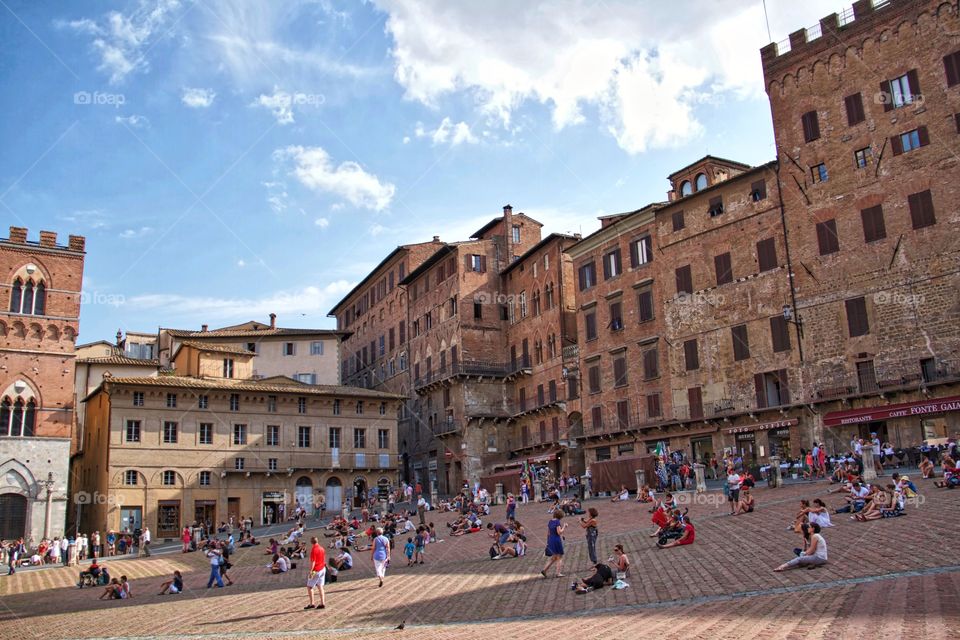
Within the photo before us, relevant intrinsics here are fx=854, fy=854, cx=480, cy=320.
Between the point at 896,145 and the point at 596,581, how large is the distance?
2961 centimetres

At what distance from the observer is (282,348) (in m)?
68.8

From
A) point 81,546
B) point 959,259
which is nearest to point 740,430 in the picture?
point 959,259

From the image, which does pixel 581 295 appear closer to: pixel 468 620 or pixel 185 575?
pixel 185 575

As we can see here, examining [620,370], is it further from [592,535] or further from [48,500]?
[48,500]

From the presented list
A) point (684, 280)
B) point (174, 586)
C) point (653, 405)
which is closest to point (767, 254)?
point (684, 280)

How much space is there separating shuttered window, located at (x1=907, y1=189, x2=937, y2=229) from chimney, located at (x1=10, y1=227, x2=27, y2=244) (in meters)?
47.8

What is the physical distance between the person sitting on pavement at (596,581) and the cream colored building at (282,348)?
52.2 m

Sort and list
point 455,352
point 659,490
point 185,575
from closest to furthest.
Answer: point 185,575 < point 659,490 < point 455,352

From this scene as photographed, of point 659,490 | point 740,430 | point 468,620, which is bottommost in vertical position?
point 468,620

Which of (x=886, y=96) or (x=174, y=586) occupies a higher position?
(x=886, y=96)

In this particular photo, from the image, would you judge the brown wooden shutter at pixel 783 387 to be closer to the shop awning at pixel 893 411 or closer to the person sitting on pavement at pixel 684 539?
the shop awning at pixel 893 411

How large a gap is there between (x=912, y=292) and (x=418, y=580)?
26354mm

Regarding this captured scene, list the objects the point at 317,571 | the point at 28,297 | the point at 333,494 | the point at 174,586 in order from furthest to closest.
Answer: the point at 333,494 → the point at 28,297 → the point at 174,586 → the point at 317,571

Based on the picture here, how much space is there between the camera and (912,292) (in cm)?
3734
